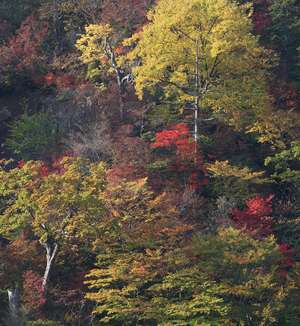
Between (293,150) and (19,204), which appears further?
(293,150)

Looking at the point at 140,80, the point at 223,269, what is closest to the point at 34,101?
the point at 140,80

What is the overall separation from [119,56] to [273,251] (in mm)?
16838

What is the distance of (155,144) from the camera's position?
2866 centimetres

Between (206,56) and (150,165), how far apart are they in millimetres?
6392

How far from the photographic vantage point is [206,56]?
3048cm

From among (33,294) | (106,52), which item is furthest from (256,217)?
(106,52)

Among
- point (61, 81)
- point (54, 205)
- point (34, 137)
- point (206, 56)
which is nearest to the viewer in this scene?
point (54, 205)

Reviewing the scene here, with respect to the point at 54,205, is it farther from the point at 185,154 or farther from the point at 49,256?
the point at 185,154

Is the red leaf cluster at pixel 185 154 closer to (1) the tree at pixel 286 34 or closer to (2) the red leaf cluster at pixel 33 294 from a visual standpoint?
(2) the red leaf cluster at pixel 33 294

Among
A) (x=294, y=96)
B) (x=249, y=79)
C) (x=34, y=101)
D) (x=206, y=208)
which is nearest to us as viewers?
(x=206, y=208)

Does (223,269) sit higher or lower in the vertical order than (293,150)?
lower

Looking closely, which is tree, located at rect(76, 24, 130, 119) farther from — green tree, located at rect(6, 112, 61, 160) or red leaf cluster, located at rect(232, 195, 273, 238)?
red leaf cluster, located at rect(232, 195, 273, 238)

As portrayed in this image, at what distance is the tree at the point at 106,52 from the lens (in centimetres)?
3325

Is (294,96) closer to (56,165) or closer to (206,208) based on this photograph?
(206,208)
